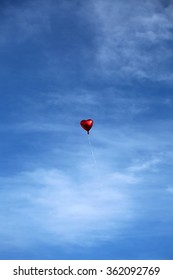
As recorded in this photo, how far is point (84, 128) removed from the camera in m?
58.5
